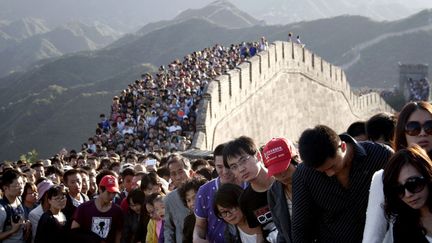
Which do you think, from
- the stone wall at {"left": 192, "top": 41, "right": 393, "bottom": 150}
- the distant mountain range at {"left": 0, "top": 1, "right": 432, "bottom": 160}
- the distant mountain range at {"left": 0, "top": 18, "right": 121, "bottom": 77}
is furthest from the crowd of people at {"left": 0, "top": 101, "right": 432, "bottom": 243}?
the distant mountain range at {"left": 0, "top": 18, "right": 121, "bottom": 77}

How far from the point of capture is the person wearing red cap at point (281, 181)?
325cm

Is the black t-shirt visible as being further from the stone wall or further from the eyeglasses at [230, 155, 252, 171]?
the stone wall

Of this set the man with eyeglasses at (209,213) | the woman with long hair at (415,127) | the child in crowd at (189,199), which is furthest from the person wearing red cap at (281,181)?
A: the child in crowd at (189,199)

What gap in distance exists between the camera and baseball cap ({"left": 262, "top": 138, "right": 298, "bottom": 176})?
3.24m

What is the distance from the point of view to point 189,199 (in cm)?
439

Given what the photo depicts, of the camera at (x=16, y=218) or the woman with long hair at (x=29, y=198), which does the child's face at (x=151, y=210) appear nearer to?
the camera at (x=16, y=218)

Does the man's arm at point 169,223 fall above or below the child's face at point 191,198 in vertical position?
below

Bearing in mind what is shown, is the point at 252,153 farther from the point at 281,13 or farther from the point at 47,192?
the point at 281,13

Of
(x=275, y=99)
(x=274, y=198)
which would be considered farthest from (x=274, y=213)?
(x=275, y=99)

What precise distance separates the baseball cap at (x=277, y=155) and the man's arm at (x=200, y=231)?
2.71ft

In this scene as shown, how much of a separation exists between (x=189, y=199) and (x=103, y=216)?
997 mm

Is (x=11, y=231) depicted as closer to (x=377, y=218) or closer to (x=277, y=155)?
(x=277, y=155)

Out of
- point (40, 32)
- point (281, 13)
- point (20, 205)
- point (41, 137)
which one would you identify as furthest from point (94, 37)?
point (20, 205)

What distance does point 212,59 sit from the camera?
19.2 m
